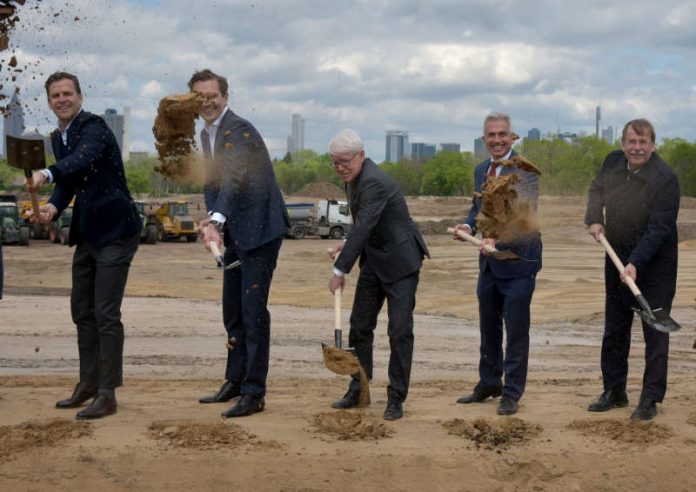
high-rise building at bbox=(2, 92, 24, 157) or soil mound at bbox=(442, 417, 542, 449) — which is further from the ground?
high-rise building at bbox=(2, 92, 24, 157)

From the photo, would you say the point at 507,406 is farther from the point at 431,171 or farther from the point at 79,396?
the point at 431,171

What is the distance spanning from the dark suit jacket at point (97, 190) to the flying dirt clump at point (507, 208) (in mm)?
2422

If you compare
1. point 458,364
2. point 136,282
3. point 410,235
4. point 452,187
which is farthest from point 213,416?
point 452,187

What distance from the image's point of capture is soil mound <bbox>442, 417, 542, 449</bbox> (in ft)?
21.3

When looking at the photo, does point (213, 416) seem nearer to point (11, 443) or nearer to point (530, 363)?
point (11, 443)

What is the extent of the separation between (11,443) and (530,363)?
7.02 metres

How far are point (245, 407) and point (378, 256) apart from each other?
4.44 ft

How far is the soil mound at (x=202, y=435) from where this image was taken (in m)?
6.21

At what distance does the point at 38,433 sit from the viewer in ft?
20.9

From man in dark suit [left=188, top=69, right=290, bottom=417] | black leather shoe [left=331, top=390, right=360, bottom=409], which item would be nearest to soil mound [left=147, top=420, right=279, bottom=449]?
man in dark suit [left=188, top=69, right=290, bottom=417]

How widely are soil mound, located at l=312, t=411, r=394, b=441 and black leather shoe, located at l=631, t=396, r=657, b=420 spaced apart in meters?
1.78

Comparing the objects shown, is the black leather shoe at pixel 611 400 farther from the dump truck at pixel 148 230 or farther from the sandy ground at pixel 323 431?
the dump truck at pixel 148 230

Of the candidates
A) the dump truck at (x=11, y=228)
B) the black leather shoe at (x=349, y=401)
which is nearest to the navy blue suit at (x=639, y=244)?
the black leather shoe at (x=349, y=401)

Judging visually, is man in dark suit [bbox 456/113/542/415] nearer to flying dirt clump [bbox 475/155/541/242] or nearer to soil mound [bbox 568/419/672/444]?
flying dirt clump [bbox 475/155/541/242]
